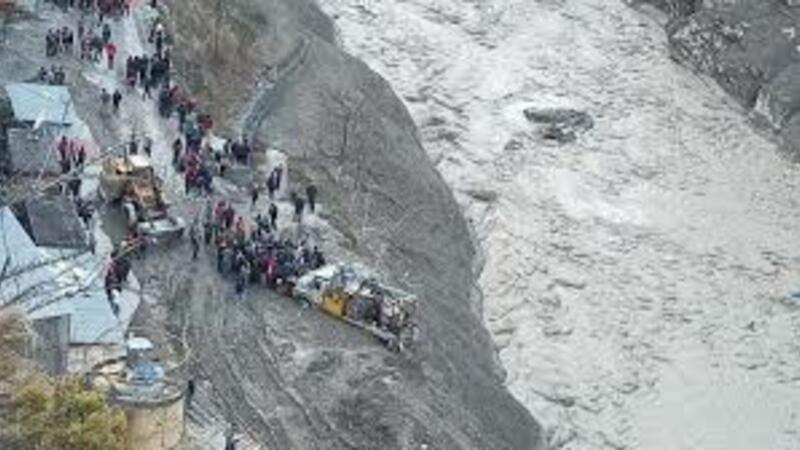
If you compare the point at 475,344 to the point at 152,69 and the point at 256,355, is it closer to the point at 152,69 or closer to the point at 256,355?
the point at 256,355

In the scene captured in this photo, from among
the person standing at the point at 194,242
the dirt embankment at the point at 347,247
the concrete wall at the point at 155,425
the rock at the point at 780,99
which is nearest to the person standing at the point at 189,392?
the dirt embankment at the point at 347,247

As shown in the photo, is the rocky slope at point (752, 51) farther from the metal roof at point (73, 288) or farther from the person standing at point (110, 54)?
the metal roof at point (73, 288)

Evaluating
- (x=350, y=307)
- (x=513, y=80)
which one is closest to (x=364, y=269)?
(x=350, y=307)

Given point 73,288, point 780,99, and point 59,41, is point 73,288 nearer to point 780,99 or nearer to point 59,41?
point 59,41

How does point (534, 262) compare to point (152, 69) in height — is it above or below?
below

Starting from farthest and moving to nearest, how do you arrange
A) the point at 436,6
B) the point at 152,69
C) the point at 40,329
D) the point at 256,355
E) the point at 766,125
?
1. the point at 436,6
2. the point at 766,125
3. the point at 152,69
4. the point at 256,355
5. the point at 40,329
